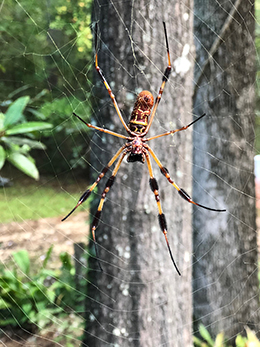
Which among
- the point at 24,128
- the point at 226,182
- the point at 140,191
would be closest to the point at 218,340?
the point at 226,182

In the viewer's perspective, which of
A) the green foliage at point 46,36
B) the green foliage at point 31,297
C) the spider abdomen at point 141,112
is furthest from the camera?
the green foliage at point 46,36

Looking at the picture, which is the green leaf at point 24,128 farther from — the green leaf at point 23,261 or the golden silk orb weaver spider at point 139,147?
the green leaf at point 23,261

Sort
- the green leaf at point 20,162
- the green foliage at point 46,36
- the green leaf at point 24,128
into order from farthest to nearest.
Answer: the green foliage at point 46,36 < the green leaf at point 20,162 < the green leaf at point 24,128

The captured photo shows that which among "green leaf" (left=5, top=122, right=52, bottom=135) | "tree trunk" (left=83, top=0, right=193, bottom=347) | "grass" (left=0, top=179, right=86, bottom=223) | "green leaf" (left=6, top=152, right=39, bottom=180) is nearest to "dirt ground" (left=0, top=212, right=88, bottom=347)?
"grass" (left=0, top=179, right=86, bottom=223)

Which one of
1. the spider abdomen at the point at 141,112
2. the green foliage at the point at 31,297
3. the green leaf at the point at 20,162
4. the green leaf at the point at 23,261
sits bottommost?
the green foliage at the point at 31,297

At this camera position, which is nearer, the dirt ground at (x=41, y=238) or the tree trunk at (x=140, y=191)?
the tree trunk at (x=140, y=191)

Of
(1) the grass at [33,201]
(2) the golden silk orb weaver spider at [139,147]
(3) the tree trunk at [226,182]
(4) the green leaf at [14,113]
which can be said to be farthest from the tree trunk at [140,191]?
(1) the grass at [33,201]

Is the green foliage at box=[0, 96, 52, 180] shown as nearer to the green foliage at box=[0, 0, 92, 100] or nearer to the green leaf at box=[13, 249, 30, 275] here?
the green foliage at box=[0, 0, 92, 100]
